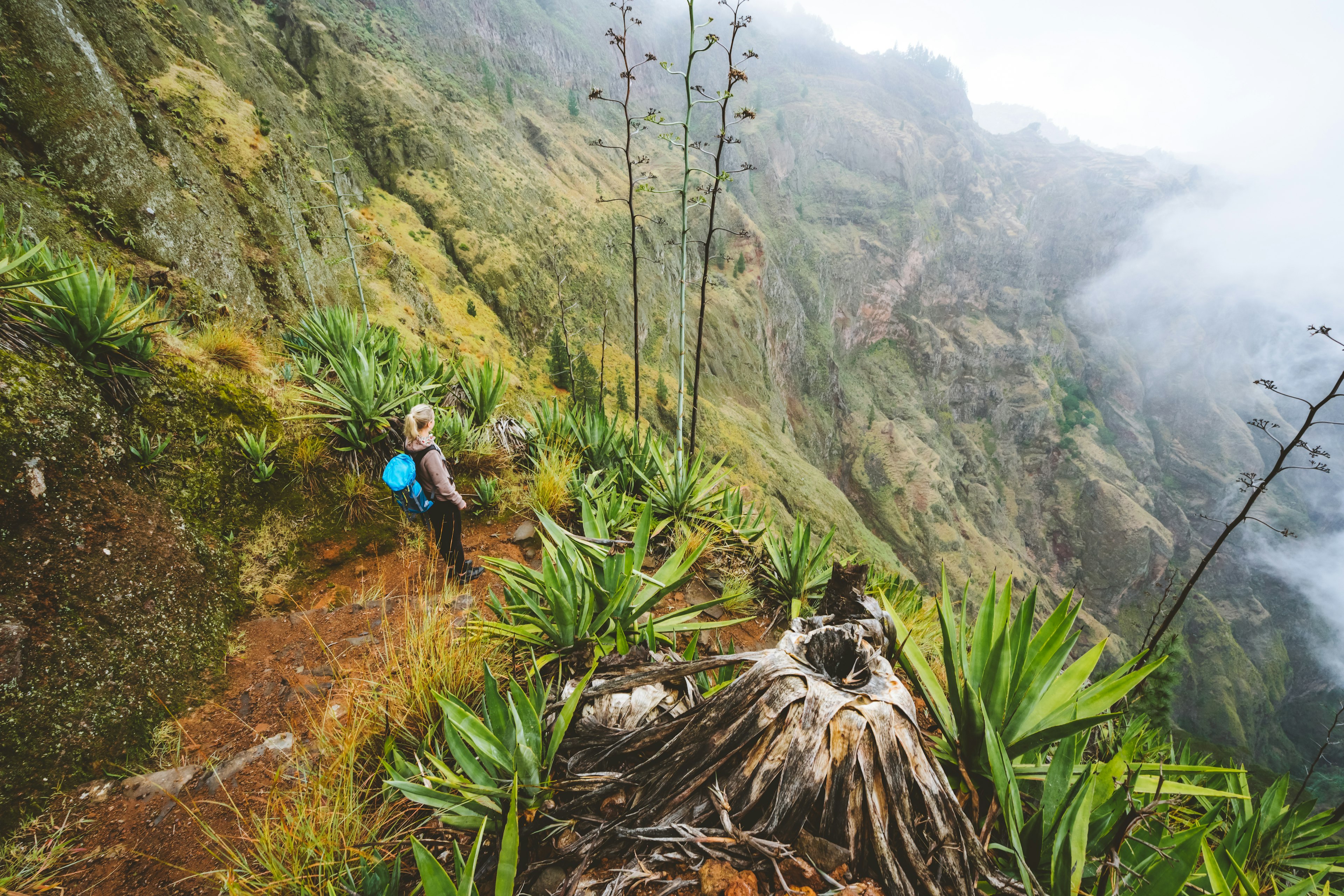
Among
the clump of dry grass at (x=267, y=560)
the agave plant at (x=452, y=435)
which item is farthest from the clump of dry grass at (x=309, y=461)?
the agave plant at (x=452, y=435)

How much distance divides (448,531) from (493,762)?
270cm

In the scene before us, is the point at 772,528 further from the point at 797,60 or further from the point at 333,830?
the point at 797,60

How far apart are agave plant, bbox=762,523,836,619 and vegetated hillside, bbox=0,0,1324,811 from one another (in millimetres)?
4065

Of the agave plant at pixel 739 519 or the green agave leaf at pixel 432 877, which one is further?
the agave plant at pixel 739 519

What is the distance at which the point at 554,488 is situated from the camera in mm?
4930

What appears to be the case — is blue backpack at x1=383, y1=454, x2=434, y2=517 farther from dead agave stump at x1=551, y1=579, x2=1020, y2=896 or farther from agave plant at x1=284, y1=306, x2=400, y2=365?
dead agave stump at x1=551, y1=579, x2=1020, y2=896

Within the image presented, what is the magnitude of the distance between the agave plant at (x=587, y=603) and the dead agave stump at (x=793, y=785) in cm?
69

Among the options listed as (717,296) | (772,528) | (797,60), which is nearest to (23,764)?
(772,528)

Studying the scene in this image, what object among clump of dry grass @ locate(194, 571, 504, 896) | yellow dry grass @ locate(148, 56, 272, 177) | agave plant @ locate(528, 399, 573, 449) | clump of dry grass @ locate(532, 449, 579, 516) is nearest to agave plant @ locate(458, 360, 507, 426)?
agave plant @ locate(528, 399, 573, 449)

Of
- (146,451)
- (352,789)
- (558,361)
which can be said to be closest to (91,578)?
(146,451)

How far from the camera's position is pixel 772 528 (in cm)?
534

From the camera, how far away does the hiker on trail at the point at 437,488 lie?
397 centimetres

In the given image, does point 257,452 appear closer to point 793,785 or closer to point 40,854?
point 40,854

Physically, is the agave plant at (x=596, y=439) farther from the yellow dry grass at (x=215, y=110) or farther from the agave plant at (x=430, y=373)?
the yellow dry grass at (x=215, y=110)
